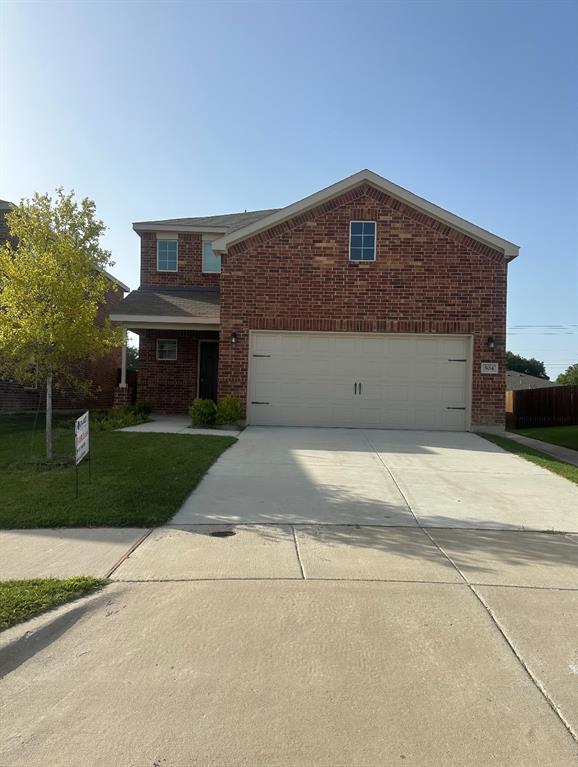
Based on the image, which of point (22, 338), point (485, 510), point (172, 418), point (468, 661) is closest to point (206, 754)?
point (468, 661)

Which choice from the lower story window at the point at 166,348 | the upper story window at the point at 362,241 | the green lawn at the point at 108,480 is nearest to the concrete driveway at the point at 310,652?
the green lawn at the point at 108,480

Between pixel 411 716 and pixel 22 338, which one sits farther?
pixel 22 338

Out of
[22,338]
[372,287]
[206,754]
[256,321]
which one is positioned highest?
[372,287]

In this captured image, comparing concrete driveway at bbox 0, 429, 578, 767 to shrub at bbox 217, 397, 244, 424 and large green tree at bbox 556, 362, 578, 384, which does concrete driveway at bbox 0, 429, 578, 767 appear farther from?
large green tree at bbox 556, 362, 578, 384

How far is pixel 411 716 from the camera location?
9.18 feet

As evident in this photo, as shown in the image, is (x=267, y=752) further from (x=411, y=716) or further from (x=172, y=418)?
(x=172, y=418)

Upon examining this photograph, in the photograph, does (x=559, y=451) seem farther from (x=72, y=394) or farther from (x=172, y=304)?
(x=72, y=394)

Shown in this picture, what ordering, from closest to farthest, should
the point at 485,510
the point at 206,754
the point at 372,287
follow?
the point at 206,754 < the point at 485,510 < the point at 372,287

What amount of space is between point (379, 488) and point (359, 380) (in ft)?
21.0

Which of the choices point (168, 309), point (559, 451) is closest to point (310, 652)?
point (559, 451)

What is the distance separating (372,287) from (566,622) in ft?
35.3

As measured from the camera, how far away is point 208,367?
57.7 ft

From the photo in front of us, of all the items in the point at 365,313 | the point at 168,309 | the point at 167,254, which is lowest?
the point at 365,313

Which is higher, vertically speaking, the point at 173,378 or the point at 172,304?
the point at 172,304
